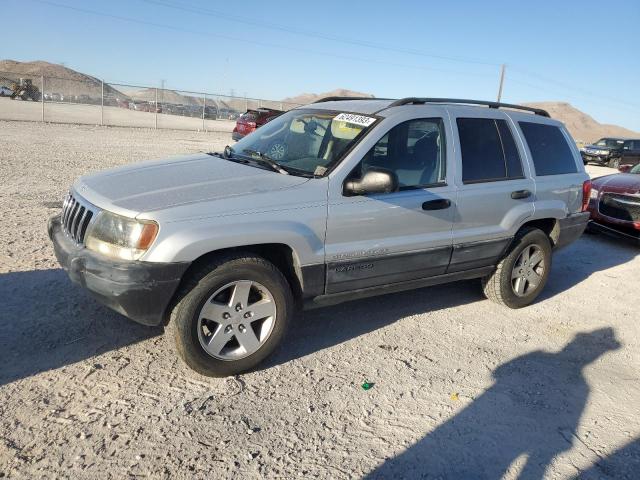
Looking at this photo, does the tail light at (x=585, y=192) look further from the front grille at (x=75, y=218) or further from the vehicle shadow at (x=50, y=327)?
the front grille at (x=75, y=218)

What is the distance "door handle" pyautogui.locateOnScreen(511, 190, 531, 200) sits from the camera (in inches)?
189

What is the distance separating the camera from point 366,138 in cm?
388

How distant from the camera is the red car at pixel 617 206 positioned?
26.8 ft

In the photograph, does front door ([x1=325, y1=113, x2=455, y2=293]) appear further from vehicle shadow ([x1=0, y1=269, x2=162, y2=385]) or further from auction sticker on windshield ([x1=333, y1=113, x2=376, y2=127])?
vehicle shadow ([x1=0, y1=269, x2=162, y2=385])

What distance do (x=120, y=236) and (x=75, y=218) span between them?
62 centimetres

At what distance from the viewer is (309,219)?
354 centimetres

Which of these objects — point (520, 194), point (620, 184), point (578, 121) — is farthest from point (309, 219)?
point (578, 121)

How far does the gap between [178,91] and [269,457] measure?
90.6 feet

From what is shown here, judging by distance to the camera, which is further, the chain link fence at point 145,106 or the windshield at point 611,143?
the chain link fence at point 145,106

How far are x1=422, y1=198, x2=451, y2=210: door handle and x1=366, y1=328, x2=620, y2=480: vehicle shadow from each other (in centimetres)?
133

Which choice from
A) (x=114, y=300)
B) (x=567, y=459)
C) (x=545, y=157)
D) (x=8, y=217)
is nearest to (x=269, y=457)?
(x=114, y=300)

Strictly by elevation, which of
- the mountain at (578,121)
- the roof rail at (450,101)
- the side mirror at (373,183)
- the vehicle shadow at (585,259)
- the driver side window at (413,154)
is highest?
the mountain at (578,121)

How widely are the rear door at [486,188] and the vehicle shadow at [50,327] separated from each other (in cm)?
268

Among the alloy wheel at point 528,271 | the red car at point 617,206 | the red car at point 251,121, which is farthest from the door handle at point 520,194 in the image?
the red car at point 251,121
